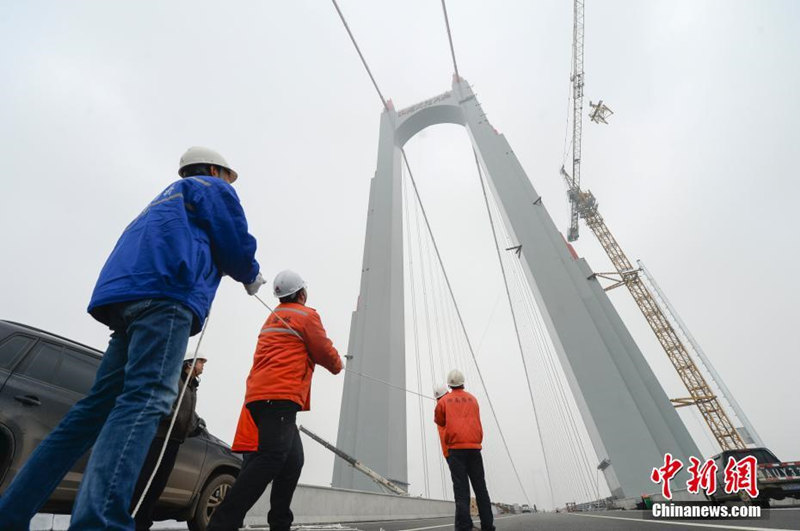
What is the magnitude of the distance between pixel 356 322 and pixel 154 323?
370 inches

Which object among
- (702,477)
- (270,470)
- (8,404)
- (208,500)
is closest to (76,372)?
(8,404)

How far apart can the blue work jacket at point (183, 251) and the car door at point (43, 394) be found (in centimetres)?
143

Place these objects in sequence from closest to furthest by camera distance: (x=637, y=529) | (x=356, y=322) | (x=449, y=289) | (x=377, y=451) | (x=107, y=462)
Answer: (x=107, y=462), (x=637, y=529), (x=377, y=451), (x=356, y=322), (x=449, y=289)

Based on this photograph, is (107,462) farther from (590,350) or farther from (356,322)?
(356,322)

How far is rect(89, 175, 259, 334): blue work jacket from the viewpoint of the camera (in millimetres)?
1120

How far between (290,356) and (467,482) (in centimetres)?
180

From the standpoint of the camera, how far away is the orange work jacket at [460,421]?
2805mm

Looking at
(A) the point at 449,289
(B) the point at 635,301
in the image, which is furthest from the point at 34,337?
(B) the point at 635,301

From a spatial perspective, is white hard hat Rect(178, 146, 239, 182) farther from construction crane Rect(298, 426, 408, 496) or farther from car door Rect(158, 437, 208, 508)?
construction crane Rect(298, 426, 408, 496)

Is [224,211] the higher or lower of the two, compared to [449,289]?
lower

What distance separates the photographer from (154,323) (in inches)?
42.8

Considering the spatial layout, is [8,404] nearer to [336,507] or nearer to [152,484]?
[152,484]

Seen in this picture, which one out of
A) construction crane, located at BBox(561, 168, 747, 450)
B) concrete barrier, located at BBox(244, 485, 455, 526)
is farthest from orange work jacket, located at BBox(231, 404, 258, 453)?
construction crane, located at BBox(561, 168, 747, 450)

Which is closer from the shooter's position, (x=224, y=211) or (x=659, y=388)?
(x=224, y=211)
